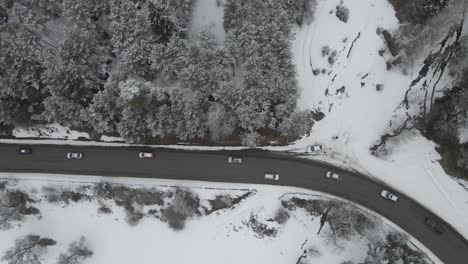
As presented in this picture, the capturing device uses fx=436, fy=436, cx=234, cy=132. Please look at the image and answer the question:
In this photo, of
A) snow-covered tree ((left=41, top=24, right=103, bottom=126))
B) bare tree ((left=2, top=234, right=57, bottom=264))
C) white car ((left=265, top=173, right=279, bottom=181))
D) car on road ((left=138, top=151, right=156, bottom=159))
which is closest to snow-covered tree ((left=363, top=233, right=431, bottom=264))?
white car ((left=265, top=173, right=279, bottom=181))

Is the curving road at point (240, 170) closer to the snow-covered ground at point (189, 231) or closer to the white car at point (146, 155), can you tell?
the white car at point (146, 155)

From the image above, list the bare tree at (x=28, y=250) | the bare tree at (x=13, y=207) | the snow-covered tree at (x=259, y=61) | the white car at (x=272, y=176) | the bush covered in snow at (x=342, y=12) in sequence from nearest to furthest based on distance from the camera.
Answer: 1. the snow-covered tree at (x=259, y=61)
2. the bush covered in snow at (x=342, y=12)
3. the white car at (x=272, y=176)
4. the bare tree at (x=28, y=250)
5. the bare tree at (x=13, y=207)

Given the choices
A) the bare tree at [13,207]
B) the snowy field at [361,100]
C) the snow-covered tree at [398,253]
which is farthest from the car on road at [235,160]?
the bare tree at [13,207]

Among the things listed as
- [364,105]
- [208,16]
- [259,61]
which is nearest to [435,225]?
[364,105]

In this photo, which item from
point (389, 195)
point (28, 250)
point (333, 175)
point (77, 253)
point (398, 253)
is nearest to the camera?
point (398, 253)

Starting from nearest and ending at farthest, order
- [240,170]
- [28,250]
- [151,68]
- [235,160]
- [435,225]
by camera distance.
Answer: [435,225], [151,68], [235,160], [240,170], [28,250]

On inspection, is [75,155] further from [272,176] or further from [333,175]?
[333,175]

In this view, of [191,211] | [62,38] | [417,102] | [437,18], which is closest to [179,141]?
[191,211]
